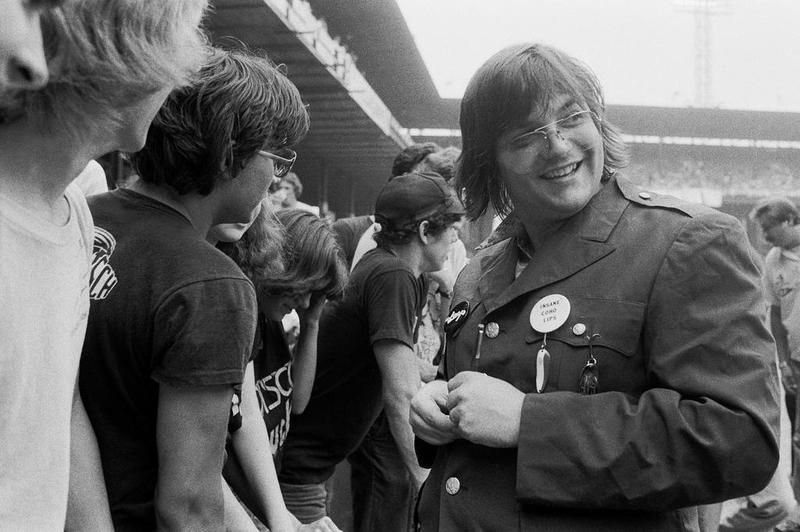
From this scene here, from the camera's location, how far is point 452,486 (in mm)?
1782

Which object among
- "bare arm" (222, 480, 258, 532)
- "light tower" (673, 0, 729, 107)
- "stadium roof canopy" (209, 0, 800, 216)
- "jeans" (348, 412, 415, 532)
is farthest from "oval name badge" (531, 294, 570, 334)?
"light tower" (673, 0, 729, 107)

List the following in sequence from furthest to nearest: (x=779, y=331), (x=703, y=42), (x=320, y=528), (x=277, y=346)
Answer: (x=703, y=42), (x=779, y=331), (x=277, y=346), (x=320, y=528)

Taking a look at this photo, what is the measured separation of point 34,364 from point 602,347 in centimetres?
100

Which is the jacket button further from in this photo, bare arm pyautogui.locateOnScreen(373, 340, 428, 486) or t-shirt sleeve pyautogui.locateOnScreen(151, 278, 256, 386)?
bare arm pyautogui.locateOnScreen(373, 340, 428, 486)

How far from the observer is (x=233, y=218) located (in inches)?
71.3

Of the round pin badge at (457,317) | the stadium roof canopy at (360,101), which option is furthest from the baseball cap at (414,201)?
the stadium roof canopy at (360,101)

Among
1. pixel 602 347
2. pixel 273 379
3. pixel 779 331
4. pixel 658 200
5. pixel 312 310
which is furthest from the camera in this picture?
pixel 779 331

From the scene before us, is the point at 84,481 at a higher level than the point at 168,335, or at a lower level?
lower

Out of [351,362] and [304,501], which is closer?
[304,501]

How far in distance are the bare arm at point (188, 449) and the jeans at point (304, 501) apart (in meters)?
1.71

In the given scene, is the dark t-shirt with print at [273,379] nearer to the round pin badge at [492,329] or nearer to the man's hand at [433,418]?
the man's hand at [433,418]

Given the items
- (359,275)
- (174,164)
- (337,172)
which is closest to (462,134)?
(174,164)

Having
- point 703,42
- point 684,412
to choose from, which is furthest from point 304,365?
point 703,42

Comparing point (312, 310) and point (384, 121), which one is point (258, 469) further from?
point (384, 121)
